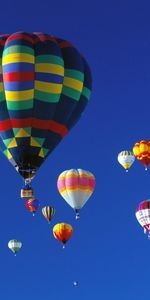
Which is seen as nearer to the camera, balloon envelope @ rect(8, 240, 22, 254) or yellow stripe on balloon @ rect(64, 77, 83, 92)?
yellow stripe on balloon @ rect(64, 77, 83, 92)

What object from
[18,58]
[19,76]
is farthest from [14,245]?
[18,58]

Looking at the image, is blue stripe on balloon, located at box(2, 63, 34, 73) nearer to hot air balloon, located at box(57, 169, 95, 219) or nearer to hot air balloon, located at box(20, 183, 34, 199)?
hot air balloon, located at box(20, 183, 34, 199)

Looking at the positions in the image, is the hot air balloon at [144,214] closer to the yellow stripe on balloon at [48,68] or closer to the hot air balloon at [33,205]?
the hot air balloon at [33,205]

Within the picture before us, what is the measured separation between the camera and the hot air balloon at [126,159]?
4781 centimetres

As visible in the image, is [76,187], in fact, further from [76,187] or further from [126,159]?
[126,159]

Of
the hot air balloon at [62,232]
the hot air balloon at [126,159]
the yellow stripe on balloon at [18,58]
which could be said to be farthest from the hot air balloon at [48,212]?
the yellow stripe on balloon at [18,58]

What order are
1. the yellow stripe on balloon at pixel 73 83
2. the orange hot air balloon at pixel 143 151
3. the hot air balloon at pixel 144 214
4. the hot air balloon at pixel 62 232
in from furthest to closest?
the hot air balloon at pixel 62 232, the orange hot air balloon at pixel 143 151, the hot air balloon at pixel 144 214, the yellow stripe on balloon at pixel 73 83

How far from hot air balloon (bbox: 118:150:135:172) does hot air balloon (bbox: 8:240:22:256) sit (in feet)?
27.1

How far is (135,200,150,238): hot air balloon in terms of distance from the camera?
1759 inches

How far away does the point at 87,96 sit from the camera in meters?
36.1

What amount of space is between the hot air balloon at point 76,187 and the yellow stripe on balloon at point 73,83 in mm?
7981

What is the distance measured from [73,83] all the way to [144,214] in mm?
11763

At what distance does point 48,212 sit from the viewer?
157 ft

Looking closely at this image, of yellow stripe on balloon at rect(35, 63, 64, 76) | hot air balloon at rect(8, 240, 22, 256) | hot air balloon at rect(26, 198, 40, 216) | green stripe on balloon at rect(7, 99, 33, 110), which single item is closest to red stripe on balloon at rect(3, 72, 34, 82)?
yellow stripe on balloon at rect(35, 63, 64, 76)
